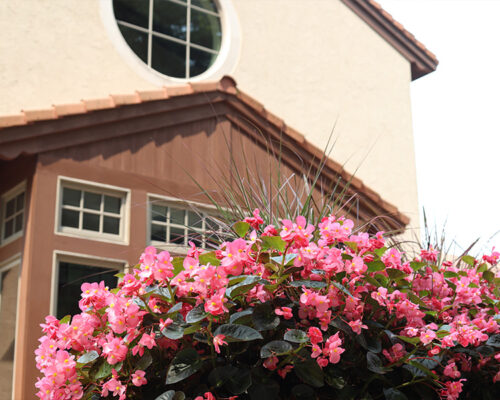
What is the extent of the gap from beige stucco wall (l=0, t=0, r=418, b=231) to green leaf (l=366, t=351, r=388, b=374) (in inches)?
255

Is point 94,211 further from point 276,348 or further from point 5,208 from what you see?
point 276,348

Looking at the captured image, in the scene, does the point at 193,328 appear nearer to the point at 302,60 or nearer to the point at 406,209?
the point at 302,60

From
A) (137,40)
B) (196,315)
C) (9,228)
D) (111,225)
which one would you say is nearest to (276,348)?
(196,315)

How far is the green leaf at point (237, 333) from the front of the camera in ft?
7.13

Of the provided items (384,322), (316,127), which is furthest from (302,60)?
(384,322)

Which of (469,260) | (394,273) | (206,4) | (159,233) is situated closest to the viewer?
(394,273)

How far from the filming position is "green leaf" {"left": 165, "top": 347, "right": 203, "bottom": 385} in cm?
224

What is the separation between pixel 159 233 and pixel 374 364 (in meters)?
4.88

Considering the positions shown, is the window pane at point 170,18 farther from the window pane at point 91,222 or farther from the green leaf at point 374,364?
the green leaf at point 374,364

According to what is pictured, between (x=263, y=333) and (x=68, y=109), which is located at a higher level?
(x=68, y=109)

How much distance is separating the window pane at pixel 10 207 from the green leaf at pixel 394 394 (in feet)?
17.2

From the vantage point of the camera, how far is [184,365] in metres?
2.29

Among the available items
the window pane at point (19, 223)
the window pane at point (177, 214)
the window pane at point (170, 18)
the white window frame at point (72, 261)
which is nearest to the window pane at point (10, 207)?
the window pane at point (19, 223)

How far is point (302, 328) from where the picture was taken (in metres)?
2.45
